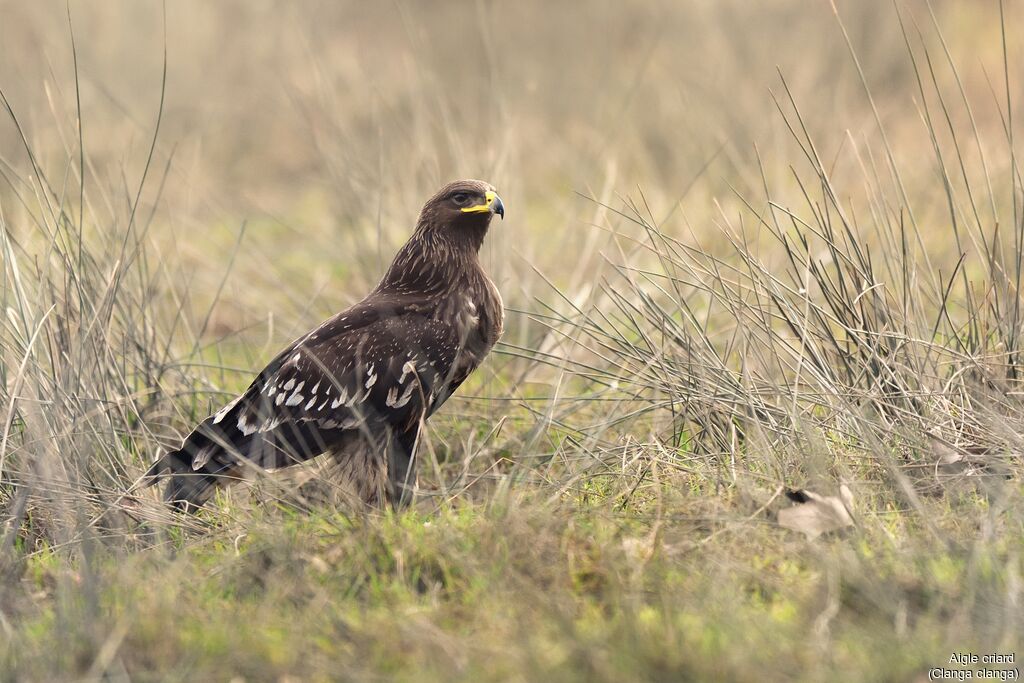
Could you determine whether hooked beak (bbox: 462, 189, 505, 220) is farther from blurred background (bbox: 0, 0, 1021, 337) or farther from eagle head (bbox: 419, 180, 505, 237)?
blurred background (bbox: 0, 0, 1021, 337)

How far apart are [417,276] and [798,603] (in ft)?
6.88

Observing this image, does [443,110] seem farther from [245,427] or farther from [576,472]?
[576,472]

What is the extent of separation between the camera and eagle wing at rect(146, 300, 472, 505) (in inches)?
166

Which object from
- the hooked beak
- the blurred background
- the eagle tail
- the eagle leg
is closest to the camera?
the eagle tail

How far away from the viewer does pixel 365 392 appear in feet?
13.9

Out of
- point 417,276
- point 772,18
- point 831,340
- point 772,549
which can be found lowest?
point 772,549

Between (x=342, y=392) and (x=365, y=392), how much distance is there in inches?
3.2

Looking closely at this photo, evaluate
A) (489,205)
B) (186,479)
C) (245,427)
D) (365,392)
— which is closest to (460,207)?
(489,205)

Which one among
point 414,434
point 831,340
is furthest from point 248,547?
point 831,340

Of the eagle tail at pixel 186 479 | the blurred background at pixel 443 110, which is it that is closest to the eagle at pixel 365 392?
the eagle tail at pixel 186 479

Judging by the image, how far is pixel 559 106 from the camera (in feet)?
34.5

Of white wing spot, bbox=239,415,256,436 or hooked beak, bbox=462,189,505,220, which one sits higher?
hooked beak, bbox=462,189,505,220

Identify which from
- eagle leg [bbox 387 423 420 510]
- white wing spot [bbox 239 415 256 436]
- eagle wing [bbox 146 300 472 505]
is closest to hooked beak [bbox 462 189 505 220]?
eagle wing [bbox 146 300 472 505]

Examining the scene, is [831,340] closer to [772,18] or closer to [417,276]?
[417,276]
